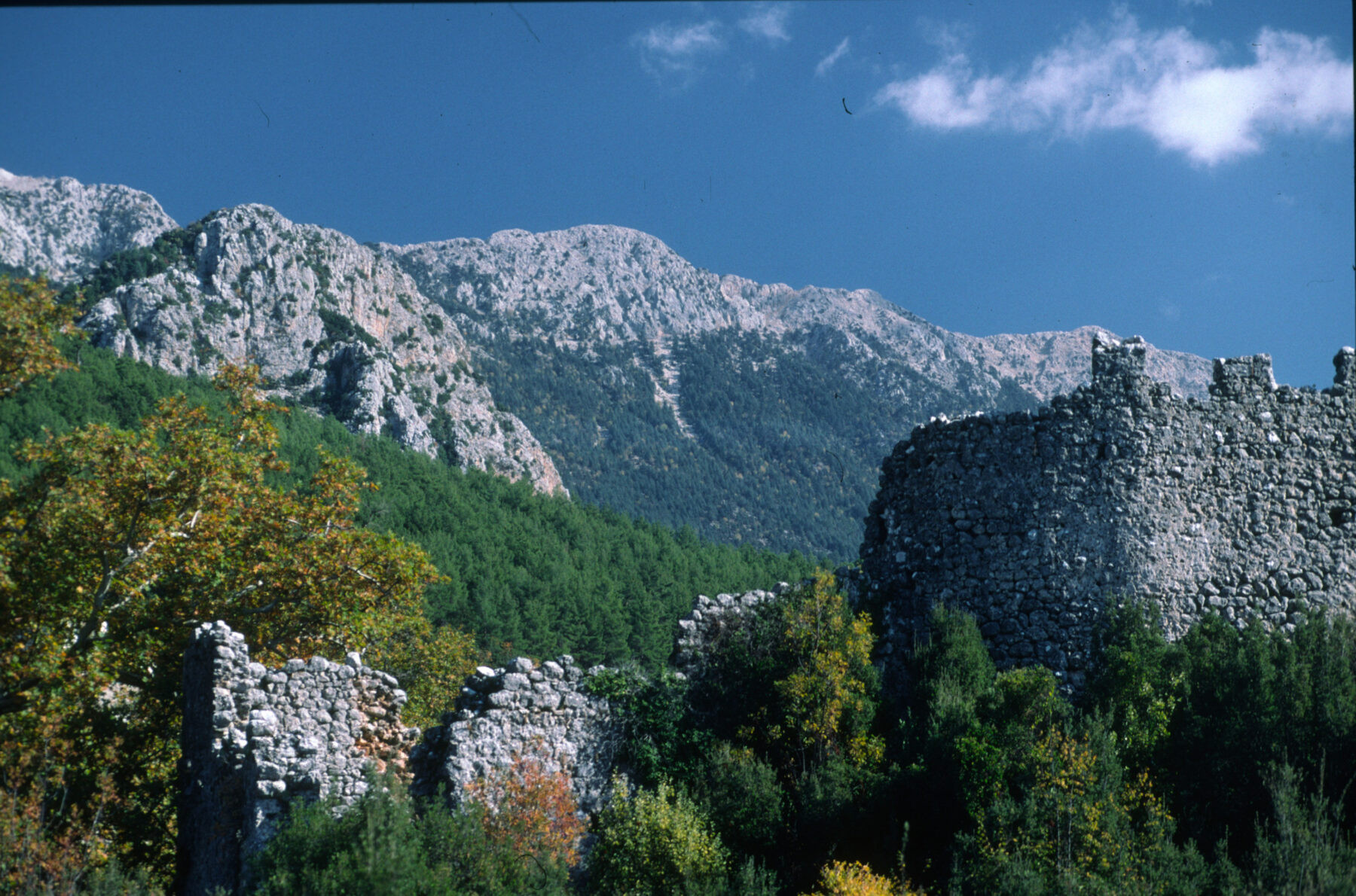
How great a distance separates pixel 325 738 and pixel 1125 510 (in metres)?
11.7

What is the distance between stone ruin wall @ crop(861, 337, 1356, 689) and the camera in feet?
47.7

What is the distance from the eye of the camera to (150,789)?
50.3 ft

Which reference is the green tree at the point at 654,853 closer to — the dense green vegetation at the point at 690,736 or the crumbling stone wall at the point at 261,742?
the dense green vegetation at the point at 690,736

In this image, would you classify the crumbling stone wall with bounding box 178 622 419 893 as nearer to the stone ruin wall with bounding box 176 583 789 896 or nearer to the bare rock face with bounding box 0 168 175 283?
the stone ruin wall with bounding box 176 583 789 896

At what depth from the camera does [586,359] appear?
159 meters

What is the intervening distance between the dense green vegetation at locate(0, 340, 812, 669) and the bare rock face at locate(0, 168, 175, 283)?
310 feet

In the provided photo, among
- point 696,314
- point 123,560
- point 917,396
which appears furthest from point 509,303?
point 123,560

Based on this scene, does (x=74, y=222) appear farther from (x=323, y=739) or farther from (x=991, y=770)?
(x=991, y=770)

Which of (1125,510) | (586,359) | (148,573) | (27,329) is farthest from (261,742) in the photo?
(586,359)

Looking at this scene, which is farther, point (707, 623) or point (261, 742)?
point (707, 623)

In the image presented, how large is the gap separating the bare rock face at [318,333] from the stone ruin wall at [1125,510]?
268ft

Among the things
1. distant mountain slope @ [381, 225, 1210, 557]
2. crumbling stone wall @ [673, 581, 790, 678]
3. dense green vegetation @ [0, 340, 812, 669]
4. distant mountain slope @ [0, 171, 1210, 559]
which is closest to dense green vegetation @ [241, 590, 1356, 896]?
crumbling stone wall @ [673, 581, 790, 678]

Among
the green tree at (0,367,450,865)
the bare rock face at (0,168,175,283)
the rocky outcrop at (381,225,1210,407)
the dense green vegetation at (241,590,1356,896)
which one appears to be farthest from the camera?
the rocky outcrop at (381,225,1210,407)

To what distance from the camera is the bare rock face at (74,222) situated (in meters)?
153
